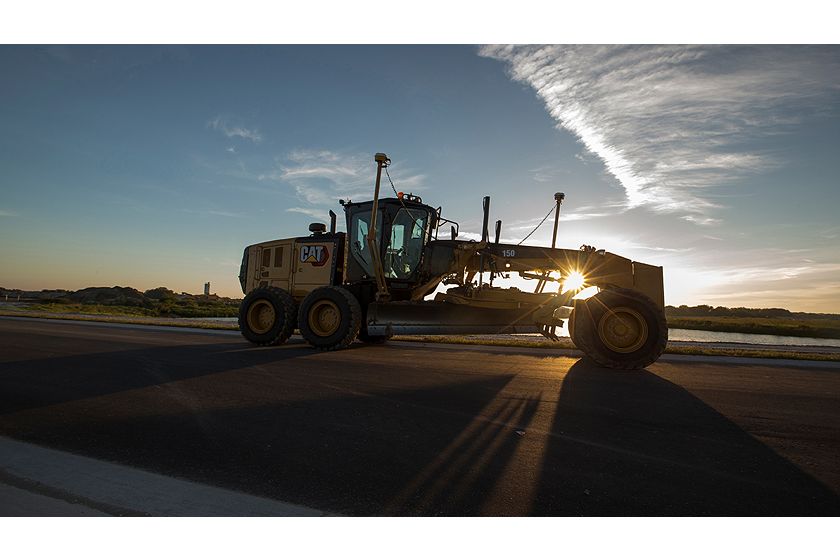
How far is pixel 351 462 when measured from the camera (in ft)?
11.1

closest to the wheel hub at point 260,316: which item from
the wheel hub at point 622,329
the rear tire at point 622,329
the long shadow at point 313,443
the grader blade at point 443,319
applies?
the grader blade at point 443,319

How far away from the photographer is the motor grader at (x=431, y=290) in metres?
8.27

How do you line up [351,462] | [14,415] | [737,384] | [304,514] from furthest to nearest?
[737,384], [14,415], [351,462], [304,514]

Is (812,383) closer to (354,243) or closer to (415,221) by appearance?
(415,221)

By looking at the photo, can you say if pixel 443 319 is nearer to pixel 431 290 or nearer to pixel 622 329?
pixel 431 290

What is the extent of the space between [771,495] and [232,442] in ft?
12.9

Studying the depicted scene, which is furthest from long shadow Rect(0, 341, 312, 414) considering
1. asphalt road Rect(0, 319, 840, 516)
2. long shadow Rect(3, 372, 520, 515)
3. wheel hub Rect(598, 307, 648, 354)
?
wheel hub Rect(598, 307, 648, 354)

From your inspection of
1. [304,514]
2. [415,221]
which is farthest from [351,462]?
[415,221]

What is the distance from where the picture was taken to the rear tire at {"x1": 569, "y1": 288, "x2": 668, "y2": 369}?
7906 millimetres

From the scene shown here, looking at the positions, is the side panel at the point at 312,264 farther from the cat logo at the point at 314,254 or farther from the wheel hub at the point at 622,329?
the wheel hub at the point at 622,329

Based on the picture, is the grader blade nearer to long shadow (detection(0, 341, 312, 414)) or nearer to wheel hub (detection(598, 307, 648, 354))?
wheel hub (detection(598, 307, 648, 354))

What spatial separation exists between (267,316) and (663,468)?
10.7 meters

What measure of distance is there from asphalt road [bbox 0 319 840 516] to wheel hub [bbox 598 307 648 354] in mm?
643

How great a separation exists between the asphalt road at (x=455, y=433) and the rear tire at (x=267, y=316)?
3992mm
